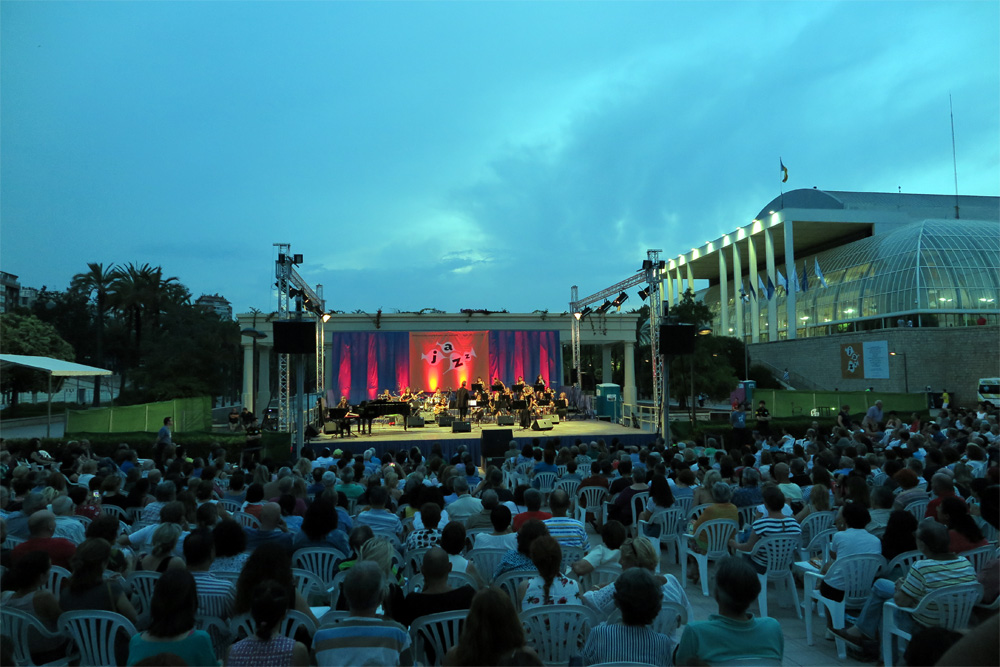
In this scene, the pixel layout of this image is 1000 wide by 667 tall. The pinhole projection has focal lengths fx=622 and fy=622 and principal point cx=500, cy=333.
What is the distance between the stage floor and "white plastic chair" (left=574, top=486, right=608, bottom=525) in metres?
6.56

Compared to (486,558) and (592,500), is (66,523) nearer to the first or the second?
(486,558)

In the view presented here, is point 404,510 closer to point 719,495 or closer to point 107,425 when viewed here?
point 719,495

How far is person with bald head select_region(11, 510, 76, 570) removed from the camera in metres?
3.70

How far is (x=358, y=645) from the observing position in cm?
242

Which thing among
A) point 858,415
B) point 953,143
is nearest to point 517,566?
point 858,415

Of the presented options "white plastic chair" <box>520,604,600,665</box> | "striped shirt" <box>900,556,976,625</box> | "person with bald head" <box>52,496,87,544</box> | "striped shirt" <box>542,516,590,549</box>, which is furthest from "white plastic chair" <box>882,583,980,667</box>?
"person with bald head" <box>52,496,87,544</box>

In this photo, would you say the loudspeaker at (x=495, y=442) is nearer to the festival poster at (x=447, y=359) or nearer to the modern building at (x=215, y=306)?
the festival poster at (x=447, y=359)

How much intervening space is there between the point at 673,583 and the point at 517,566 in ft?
2.87

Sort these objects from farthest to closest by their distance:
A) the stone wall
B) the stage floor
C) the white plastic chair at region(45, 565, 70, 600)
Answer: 1. the stone wall
2. the stage floor
3. the white plastic chair at region(45, 565, 70, 600)

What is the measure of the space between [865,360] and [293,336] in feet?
86.6

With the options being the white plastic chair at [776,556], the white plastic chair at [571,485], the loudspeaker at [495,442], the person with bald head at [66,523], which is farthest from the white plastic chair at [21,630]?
the loudspeaker at [495,442]

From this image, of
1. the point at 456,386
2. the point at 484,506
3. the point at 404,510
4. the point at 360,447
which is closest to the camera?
the point at 484,506

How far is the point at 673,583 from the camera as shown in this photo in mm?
3172

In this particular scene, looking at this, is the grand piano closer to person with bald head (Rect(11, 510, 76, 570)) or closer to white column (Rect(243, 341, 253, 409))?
white column (Rect(243, 341, 253, 409))
